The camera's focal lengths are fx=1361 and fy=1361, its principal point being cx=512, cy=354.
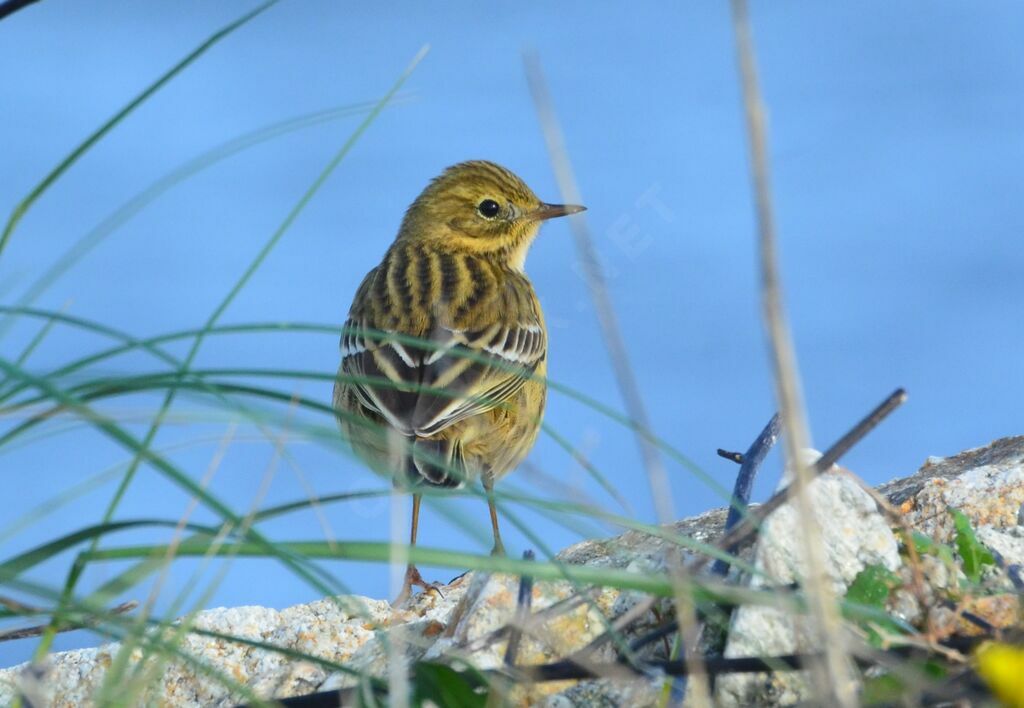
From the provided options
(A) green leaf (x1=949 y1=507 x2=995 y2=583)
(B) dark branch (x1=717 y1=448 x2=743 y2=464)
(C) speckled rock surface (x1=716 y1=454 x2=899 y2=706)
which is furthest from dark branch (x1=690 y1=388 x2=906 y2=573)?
(B) dark branch (x1=717 y1=448 x2=743 y2=464)

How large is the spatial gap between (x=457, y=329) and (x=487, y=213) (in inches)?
68.6

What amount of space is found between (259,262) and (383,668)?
1.01 m

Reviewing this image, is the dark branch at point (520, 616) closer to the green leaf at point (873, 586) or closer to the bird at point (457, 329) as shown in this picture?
the green leaf at point (873, 586)

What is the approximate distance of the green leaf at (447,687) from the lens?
268 cm

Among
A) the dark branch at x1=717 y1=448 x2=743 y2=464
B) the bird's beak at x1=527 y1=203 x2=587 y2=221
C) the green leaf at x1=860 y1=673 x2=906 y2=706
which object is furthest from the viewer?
the bird's beak at x1=527 y1=203 x2=587 y2=221

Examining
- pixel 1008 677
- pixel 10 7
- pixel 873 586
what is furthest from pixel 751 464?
pixel 10 7

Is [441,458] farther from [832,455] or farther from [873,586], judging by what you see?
[832,455]

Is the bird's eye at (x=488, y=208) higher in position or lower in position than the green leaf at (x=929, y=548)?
higher

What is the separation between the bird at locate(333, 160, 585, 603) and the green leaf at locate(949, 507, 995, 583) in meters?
2.25

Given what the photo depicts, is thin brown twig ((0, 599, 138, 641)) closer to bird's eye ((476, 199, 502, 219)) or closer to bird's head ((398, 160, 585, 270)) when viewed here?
bird's head ((398, 160, 585, 270))

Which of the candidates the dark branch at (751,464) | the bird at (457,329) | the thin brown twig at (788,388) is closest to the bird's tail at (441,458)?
the bird at (457,329)

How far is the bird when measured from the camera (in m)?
6.47

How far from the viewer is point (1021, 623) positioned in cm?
284

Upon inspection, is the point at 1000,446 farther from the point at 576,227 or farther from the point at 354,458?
the point at 354,458
